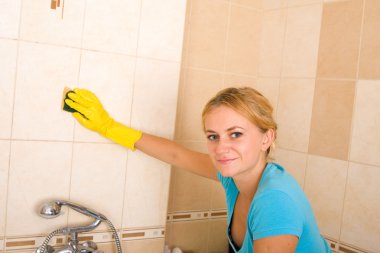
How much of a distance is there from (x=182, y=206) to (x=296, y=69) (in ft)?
2.97

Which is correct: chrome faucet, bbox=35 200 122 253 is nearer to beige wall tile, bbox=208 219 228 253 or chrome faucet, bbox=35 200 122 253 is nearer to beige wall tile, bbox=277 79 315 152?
beige wall tile, bbox=208 219 228 253

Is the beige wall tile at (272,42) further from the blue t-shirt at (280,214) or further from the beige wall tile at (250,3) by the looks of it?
the blue t-shirt at (280,214)

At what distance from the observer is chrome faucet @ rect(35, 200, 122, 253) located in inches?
49.4

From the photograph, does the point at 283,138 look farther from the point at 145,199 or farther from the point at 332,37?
the point at 145,199

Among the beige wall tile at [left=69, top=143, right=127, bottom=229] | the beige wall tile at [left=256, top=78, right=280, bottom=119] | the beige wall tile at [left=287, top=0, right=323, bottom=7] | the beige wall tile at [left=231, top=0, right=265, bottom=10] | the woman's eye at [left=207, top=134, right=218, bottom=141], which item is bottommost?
the beige wall tile at [left=69, top=143, right=127, bottom=229]

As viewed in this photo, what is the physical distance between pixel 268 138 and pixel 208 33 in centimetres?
88

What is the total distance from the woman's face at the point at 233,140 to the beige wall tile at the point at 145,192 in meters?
0.36

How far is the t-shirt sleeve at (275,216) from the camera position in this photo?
1.01 m

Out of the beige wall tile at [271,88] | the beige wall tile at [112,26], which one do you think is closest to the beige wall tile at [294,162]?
the beige wall tile at [271,88]

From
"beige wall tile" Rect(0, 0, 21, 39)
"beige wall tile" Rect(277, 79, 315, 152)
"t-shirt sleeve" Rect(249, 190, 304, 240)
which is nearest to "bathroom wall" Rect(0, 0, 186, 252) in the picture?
"beige wall tile" Rect(0, 0, 21, 39)

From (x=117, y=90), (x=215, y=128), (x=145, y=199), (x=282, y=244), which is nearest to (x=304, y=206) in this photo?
(x=282, y=244)

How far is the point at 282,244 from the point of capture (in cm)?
100

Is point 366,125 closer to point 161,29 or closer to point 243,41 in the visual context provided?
→ point 243,41

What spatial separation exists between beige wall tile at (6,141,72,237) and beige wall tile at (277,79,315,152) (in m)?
1.09
